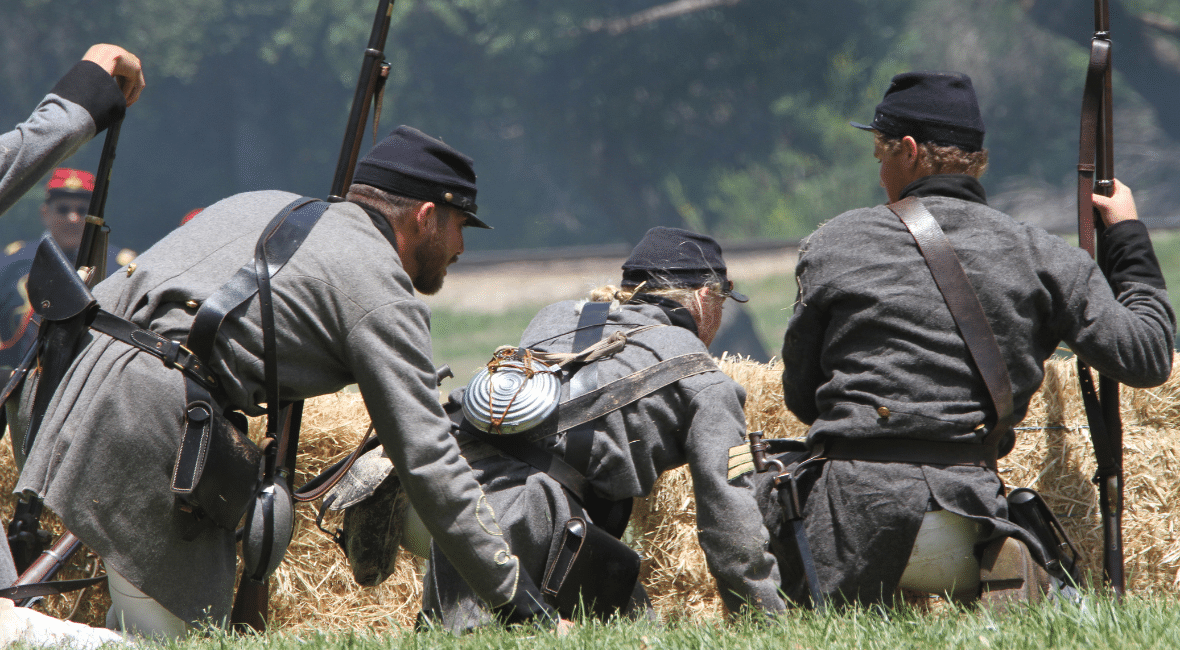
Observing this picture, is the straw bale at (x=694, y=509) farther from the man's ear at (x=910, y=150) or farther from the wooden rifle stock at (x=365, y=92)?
the man's ear at (x=910, y=150)

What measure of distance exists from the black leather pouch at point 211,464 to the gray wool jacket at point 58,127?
0.64 meters

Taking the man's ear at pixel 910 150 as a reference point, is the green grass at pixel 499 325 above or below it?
below

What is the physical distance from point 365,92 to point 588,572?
201 centimetres

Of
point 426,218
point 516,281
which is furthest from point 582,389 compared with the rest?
point 516,281

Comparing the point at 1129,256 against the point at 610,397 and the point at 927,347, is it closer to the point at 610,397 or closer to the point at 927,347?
the point at 927,347

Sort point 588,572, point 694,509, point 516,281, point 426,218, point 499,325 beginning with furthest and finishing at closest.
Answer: point 516,281 < point 499,325 < point 694,509 < point 588,572 < point 426,218

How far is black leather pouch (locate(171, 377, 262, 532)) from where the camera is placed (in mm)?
2502

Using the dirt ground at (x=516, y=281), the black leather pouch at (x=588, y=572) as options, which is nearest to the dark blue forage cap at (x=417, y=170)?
the black leather pouch at (x=588, y=572)

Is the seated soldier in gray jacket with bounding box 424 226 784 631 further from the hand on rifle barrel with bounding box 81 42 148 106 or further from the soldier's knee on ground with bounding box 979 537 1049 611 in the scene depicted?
the hand on rifle barrel with bounding box 81 42 148 106

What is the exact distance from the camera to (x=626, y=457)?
323cm

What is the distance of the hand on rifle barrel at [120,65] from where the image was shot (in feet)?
9.34

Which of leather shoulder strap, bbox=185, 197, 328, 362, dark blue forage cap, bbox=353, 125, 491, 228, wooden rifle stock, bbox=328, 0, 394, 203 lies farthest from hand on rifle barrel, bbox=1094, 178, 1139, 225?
wooden rifle stock, bbox=328, 0, 394, 203

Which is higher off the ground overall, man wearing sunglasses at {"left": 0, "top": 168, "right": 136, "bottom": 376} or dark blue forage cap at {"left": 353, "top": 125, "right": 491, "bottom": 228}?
dark blue forage cap at {"left": 353, "top": 125, "right": 491, "bottom": 228}

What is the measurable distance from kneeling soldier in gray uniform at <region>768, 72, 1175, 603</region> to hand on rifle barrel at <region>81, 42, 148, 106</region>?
1.93 metres
